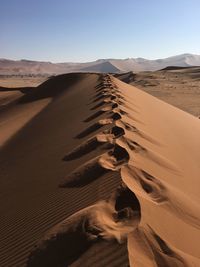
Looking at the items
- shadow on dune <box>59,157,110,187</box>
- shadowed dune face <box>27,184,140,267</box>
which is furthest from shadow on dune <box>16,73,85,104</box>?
shadowed dune face <box>27,184,140,267</box>

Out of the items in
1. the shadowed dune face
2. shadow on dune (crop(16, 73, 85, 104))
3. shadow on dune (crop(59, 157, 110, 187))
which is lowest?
shadow on dune (crop(16, 73, 85, 104))

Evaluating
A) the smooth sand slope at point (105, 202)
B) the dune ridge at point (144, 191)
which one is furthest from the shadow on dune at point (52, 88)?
the dune ridge at point (144, 191)

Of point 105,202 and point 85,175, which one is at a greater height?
point 105,202

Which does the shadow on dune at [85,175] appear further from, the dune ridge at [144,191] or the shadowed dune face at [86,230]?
Result: the shadowed dune face at [86,230]

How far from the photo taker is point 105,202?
421 cm

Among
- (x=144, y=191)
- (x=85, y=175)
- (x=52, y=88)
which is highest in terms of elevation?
(x=144, y=191)

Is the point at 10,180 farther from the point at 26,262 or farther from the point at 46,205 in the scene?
the point at 26,262

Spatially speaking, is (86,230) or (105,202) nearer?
(86,230)

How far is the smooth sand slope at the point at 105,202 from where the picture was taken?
11.2 ft

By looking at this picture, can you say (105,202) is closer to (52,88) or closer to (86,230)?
(86,230)

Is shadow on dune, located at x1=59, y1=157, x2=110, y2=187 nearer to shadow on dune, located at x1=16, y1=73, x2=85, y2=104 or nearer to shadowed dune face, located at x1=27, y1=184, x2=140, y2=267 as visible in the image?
shadowed dune face, located at x1=27, y1=184, x2=140, y2=267

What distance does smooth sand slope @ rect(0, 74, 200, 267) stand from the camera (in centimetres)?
341

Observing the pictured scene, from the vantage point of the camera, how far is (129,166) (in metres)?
5.20

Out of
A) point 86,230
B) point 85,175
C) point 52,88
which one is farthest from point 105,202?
point 52,88
